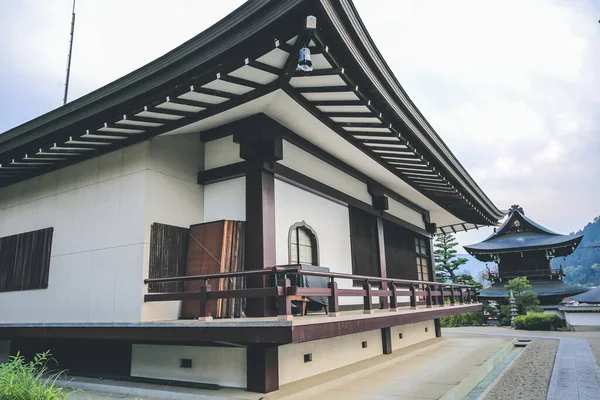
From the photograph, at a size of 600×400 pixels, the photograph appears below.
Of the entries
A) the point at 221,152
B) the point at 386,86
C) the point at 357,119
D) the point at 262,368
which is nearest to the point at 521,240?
the point at 357,119

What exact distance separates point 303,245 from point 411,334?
217 inches

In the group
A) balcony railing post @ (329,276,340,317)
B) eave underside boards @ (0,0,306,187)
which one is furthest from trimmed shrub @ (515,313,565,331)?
eave underside boards @ (0,0,306,187)

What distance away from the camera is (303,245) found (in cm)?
733

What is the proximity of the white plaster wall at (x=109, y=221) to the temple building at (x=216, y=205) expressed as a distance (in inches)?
1.3

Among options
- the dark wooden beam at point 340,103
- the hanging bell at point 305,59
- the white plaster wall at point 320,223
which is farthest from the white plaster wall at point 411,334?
the hanging bell at point 305,59

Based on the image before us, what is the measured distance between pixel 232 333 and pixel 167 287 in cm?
194

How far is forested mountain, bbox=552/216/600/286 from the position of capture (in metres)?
92.9

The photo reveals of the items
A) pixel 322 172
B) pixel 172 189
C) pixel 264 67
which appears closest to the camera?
pixel 264 67

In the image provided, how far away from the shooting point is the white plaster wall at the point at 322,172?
284 inches

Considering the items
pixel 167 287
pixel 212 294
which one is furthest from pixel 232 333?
pixel 167 287

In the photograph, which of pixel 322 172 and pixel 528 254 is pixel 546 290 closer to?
pixel 528 254

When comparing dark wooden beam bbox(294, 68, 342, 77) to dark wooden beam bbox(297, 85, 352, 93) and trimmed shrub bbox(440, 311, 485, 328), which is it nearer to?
dark wooden beam bbox(297, 85, 352, 93)

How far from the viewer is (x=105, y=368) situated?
700 cm

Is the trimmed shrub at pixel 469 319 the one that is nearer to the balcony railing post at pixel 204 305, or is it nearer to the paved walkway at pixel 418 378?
the paved walkway at pixel 418 378
